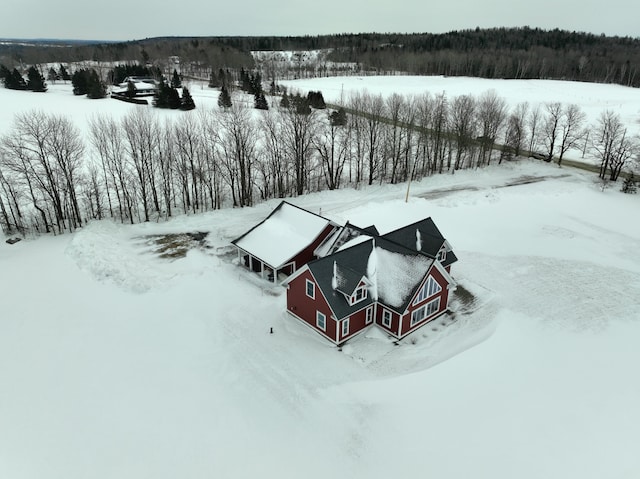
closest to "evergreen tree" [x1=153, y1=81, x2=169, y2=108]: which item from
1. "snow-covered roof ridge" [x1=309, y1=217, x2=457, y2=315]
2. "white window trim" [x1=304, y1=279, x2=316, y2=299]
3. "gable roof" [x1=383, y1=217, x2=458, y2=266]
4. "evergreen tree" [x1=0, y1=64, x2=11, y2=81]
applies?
"evergreen tree" [x1=0, y1=64, x2=11, y2=81]

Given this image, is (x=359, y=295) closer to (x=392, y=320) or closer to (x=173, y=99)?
(x=392, y=320)

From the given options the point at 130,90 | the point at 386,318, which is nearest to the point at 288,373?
the point at 386,318

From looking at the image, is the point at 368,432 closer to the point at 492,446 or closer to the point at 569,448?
the point at 492,446

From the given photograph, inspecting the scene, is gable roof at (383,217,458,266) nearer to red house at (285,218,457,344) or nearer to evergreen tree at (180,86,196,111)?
red house at (285,218,457,344)

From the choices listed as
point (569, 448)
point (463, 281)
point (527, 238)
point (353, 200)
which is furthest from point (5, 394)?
point (527, 238)

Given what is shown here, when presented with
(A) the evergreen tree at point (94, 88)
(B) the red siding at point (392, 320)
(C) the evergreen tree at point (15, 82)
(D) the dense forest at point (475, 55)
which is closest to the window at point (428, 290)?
(B) the red siding at point (392, 320)
